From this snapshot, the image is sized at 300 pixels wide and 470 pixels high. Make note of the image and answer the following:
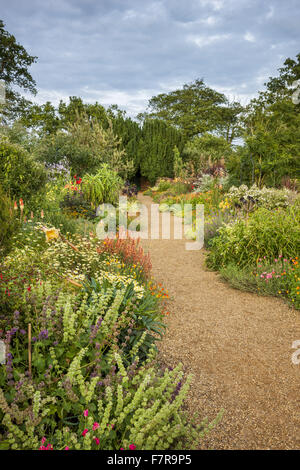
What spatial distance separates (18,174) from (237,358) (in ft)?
16.2

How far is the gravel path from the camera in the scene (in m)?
2.16

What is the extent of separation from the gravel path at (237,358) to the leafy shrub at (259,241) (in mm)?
562

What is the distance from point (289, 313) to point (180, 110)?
29793mm

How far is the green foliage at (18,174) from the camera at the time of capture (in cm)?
554

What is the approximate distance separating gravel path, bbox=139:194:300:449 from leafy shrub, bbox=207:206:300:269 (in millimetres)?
562

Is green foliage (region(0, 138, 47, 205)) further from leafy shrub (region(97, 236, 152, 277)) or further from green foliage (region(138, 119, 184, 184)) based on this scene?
green foliage (region(138, 119, 184, 184))

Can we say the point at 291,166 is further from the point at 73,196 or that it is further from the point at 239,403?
the point at 239,403

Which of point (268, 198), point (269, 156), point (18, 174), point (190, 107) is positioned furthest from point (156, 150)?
point (190, 107)

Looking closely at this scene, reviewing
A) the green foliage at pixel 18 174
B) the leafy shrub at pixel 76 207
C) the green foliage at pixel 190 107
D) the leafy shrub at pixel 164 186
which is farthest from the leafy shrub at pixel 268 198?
the green foliage at pixel 190 107

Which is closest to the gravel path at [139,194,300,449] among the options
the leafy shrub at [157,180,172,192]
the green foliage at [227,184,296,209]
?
the green foliage at [227,184,296,209]

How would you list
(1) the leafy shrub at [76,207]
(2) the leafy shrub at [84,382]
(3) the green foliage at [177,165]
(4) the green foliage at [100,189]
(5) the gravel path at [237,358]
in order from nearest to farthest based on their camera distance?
(2) the leafy shrub at [84,382] < (5) the gravel path at [237,358] < (1) the leafy shrub at [76,207] < (4) the green foliage at [100,189] < (3) the green foliage at [177,165]

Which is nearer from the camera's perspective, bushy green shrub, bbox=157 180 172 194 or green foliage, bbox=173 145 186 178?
bushy green shrub, bbox=157 180 172 194

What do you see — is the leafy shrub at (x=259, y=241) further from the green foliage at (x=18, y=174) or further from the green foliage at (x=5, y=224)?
the green foliage at (x=18, y=174)
